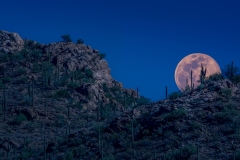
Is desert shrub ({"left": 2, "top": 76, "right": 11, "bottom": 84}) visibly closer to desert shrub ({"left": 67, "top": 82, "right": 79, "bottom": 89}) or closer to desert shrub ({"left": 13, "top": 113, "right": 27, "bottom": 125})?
desert shrub ({"left": 67, "top": 82, "right": 79, "bottom": 89})

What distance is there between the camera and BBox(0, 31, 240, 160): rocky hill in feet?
89.0

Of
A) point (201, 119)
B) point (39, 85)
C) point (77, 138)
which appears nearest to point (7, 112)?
point (39, 85)

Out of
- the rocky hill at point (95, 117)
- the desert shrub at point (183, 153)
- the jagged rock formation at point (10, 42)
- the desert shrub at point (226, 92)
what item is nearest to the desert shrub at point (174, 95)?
the rocky hill at point (95, 117)

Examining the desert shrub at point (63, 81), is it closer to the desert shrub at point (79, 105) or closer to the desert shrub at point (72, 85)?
the desert shrub at point (72, 85)

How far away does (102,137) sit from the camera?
31344 mm

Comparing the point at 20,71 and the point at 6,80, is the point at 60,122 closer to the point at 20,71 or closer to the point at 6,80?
the point at 6,80

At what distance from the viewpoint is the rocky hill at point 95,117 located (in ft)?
89.0

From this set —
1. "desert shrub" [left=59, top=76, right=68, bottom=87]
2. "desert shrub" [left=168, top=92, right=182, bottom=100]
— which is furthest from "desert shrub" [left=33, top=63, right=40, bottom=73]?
"desert shrub" [left=168, top=92, right=182, bottom=100]

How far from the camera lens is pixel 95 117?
4359cm

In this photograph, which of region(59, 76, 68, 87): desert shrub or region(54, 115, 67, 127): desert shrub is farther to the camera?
region(59, 76, 68, 87): desert shrub

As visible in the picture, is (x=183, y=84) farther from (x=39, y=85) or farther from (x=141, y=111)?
(x=39, y=85)

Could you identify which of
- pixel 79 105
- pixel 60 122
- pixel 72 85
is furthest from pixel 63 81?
pixel 60 122

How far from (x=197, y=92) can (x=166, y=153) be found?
1008 centimetres

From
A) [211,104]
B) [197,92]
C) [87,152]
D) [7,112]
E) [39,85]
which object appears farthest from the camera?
[39,85]
